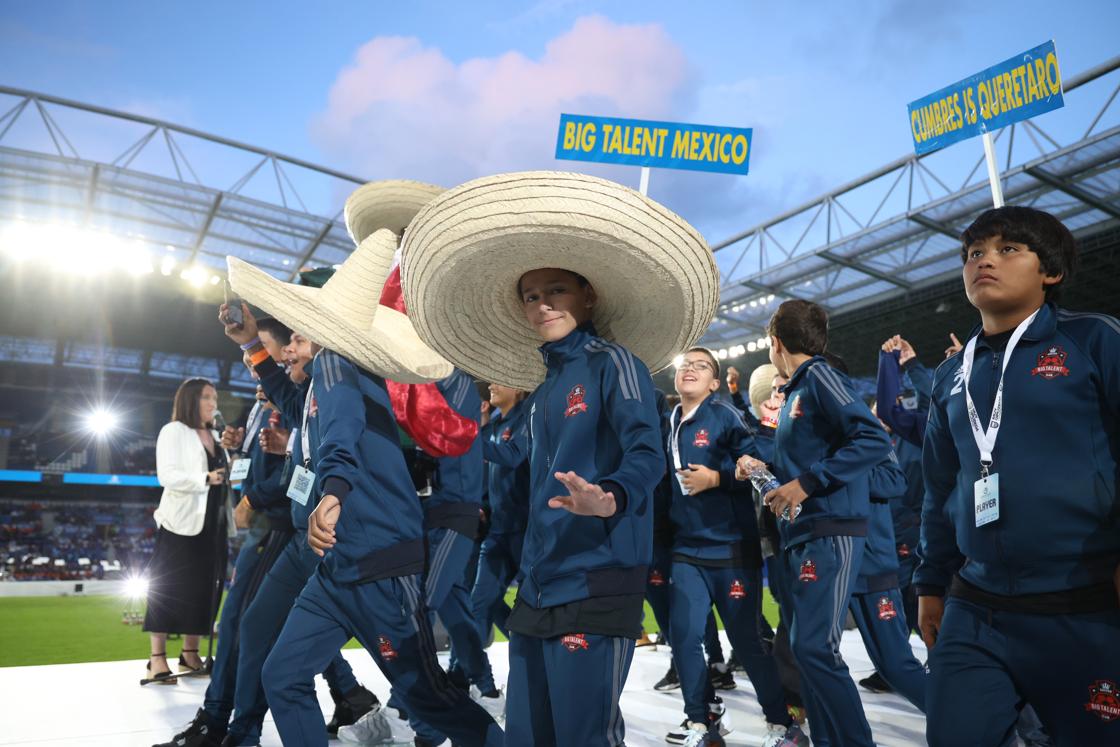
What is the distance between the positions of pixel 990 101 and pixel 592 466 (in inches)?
140

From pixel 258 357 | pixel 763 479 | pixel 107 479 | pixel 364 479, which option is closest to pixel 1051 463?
pixel 763 479

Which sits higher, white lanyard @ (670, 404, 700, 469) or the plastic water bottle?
white lanyard @ (670, 404, 700, 469)

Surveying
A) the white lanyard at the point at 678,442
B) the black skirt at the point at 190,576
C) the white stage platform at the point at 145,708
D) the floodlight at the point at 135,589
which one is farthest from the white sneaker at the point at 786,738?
the floodlight at the point at 135,589

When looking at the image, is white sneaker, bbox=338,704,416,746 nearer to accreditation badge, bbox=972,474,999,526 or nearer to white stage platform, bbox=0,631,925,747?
white stage platform, bbox=0,631,925,747

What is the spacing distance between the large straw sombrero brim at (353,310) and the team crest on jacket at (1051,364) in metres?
2.03

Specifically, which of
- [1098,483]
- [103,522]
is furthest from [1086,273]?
[103,522]

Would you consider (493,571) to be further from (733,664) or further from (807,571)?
(807,571)

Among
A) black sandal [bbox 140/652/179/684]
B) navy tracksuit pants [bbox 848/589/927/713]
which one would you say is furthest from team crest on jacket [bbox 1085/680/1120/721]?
black sandal [bbox 140/652/179/684]

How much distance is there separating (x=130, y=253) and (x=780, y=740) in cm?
1879

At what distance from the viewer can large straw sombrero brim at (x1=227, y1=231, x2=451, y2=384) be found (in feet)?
9.27

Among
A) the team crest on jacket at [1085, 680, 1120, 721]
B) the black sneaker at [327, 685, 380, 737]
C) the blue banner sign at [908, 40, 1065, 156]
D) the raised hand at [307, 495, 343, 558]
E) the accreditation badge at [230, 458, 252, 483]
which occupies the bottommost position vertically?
the black sneaker at [327, 685, 380, 737]

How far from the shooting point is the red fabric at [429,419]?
10.9 ft

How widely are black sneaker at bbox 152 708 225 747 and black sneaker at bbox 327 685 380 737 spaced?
0.69m

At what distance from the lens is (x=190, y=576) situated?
215 inches
